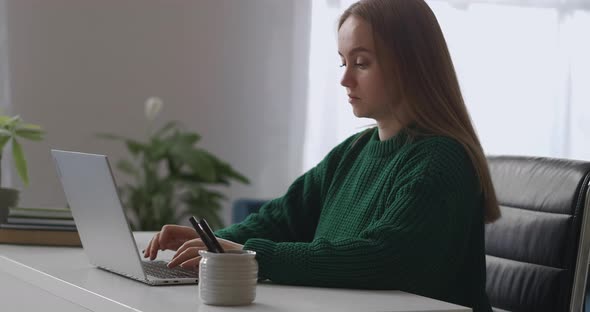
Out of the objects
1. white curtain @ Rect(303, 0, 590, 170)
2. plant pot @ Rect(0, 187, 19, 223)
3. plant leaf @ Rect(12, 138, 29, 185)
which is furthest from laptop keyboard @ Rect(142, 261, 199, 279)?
white curtain @ Rect(303, 0, 590, 170)

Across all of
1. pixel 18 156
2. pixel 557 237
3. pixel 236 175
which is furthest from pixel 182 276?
pixel 236 175

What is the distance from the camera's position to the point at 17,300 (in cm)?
160

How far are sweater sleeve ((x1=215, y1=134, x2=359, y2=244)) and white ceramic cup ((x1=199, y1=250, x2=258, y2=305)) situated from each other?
1.99 feet

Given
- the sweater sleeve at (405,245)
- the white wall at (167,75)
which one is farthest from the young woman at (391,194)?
the white wall at (167,75)

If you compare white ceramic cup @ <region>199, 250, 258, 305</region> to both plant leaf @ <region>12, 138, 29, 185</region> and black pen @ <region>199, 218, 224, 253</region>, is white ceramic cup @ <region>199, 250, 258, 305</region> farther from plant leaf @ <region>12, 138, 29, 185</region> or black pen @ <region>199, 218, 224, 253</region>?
plant leaf @ <region>12, 138, 29, 185</region>

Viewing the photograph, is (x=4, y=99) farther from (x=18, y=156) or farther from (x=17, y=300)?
(x=17, y=300)

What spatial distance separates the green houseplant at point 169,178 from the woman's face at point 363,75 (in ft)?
Result: 7.18

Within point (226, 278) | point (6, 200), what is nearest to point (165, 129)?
point (6, 200)

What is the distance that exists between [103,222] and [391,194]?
47 cm

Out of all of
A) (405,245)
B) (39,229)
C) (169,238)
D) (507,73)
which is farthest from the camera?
(507,73)

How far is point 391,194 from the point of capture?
1.52m

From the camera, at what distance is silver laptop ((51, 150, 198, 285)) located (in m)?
1.35

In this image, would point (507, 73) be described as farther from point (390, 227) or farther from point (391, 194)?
point (390, 227)

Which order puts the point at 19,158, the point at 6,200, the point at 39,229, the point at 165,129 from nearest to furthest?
the point at 39,229 → the point at 6,200 → the point at 19,158 → the point at 165,129
